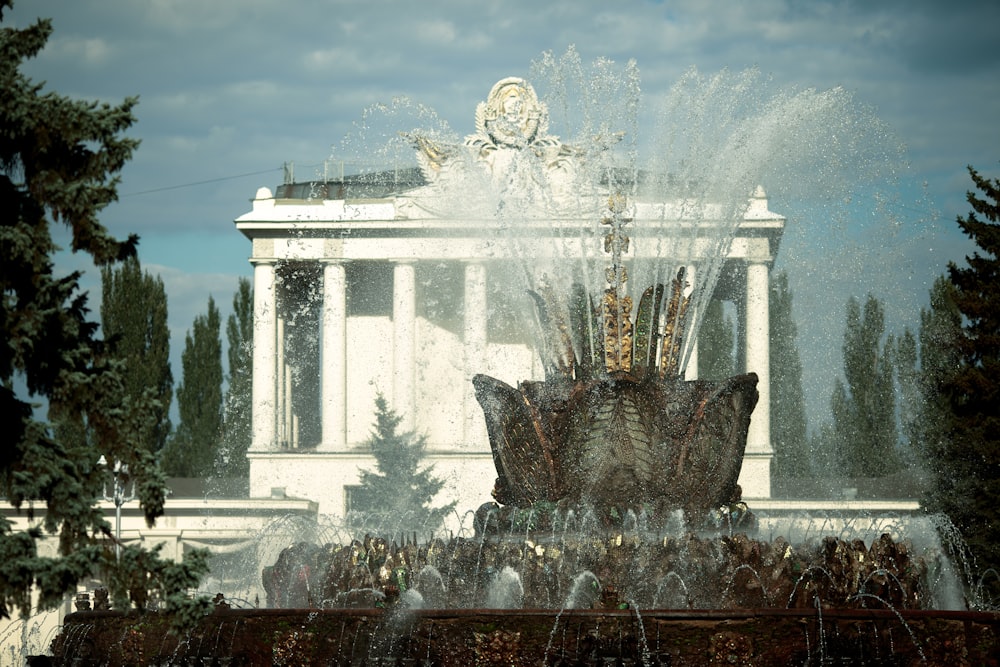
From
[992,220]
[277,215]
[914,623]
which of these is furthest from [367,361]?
[914,623]

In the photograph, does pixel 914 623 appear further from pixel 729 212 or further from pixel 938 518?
pixel 938 518

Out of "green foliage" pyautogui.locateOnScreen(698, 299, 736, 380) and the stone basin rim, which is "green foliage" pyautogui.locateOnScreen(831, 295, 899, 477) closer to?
"green foliage" pyautogui.locateOnScreen(698, 299, 736, 380)

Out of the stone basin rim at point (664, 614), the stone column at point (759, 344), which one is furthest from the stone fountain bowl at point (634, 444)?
the stone column at point (759, 344)

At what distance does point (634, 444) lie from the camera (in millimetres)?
12461

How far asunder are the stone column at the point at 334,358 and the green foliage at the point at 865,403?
14.8 meters

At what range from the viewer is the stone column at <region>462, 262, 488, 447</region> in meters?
45.5

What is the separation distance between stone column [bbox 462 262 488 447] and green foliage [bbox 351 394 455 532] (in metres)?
→ 4.15

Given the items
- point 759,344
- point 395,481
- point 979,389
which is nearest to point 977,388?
point 979,389

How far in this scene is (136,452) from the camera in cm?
850

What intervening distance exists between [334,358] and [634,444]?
36109mm

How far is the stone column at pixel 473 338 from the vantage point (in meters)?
45.5

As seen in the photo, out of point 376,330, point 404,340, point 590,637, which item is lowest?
point 590,637

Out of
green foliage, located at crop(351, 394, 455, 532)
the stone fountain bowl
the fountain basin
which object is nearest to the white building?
green foliage, located at crop(351, 394, 455, 532)

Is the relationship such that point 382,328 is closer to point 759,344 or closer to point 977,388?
point 759,344
